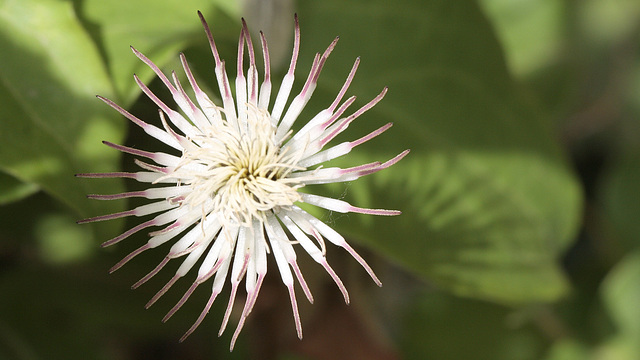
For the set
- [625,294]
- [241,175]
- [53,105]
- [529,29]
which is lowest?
[625,294]

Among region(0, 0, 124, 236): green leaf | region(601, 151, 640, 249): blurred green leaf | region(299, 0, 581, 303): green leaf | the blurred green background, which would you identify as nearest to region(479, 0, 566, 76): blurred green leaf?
the blurred green background

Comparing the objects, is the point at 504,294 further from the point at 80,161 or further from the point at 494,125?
the point at 80,161

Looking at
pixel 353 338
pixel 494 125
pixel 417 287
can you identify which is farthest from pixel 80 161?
pixel 417 287

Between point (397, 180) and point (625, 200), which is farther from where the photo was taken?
point (625, 200)

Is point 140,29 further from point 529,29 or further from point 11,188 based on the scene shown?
point 529,29

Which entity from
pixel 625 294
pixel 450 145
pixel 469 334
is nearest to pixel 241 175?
pixel 450 145

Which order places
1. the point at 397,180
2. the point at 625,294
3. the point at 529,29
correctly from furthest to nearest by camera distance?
the point at 529,29
the point at 625,294
the point at 397,180
